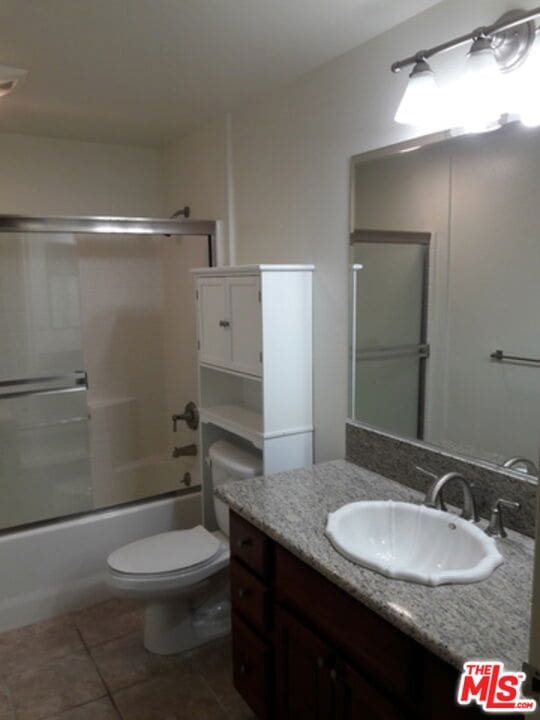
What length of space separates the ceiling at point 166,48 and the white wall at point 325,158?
0.24ft

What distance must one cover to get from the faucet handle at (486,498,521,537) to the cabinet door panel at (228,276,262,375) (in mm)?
1021

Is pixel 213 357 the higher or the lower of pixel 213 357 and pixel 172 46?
the lower

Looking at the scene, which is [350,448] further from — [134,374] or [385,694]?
[134,374]

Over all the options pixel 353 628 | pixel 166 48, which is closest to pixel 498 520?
pixel 353 628

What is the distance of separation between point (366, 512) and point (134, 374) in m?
2.36

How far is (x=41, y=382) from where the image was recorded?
126 inches

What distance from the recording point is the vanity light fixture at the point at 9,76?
2.11 metres

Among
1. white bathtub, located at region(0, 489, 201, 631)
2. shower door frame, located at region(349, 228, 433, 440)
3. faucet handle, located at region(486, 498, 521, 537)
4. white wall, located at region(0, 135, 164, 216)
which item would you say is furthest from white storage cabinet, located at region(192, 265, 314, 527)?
white wall, located at region(0, 135, 164, 216)

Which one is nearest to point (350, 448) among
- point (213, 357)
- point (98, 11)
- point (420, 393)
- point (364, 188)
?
point (420, 393)

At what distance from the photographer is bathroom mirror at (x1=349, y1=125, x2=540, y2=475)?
1534 millimetres

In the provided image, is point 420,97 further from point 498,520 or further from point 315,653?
point 315,653

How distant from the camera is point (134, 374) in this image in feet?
12.1

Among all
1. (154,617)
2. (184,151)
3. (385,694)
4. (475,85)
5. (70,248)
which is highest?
(184,151)

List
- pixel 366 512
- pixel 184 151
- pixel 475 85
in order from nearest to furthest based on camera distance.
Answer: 1. pixel 475 85
2. pixel 366 512
3. pixel 184 151
